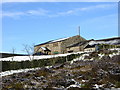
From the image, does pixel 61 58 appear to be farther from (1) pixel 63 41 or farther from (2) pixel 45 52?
(2) pixel 45 52

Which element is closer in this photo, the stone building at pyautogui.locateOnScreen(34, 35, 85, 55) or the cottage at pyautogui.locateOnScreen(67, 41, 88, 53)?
the cottage at pyautogui.locateOnScreen(67, 41, 88, 53)

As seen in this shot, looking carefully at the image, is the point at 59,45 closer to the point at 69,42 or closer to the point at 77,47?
the point at 69,42

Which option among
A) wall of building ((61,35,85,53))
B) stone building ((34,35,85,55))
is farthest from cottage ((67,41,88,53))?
stone building ((34,35,85,55))

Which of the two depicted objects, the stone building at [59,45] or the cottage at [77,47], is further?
the stone building at [59,45]

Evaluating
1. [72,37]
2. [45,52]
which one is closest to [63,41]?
[72,37]

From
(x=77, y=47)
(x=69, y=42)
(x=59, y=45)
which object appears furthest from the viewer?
(x=69, y=42)

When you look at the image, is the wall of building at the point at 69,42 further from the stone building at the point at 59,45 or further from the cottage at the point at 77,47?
the cottage at the point at 77,47

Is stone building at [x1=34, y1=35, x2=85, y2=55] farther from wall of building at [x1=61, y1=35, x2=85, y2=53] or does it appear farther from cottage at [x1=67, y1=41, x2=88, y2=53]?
cottage at [x1=67, y1=41, x2=88, y2=53]

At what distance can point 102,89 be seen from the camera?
9836mm

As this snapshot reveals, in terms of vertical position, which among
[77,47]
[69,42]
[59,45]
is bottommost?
[77,47]

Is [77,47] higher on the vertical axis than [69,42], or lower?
lower

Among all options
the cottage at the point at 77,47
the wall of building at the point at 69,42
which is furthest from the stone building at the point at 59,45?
the cottage at the point at 77,47

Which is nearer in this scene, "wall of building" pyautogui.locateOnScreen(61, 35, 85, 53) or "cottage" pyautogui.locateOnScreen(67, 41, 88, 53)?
"cottage" pyautogui.locateOnScreen(67, 41, 88, 53)

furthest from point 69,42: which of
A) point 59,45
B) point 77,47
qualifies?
point 77,47
